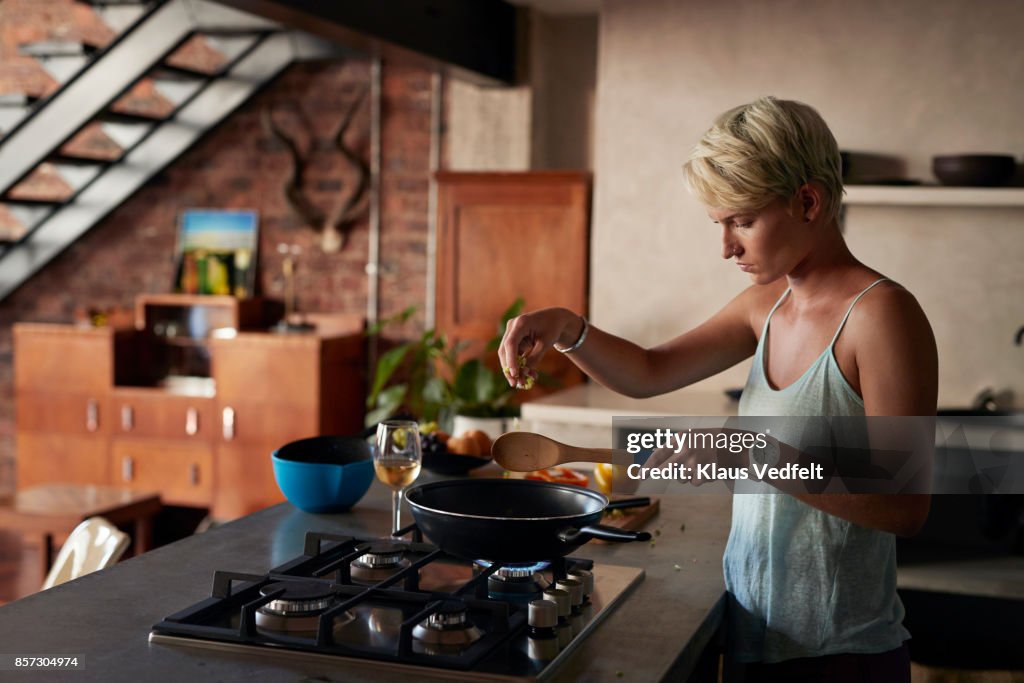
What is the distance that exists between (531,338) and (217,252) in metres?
4.99

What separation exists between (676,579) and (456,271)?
3779 millimetres

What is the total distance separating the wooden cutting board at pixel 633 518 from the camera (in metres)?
2.07

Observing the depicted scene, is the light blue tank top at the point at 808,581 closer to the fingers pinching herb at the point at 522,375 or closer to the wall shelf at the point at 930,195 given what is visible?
the fingers pinching herb at the point at 522,375

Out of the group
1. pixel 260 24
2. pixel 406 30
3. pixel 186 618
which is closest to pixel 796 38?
pixel 406 30

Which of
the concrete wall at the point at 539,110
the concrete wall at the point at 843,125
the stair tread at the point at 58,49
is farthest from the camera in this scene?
the concrete wall at the point at 539,110

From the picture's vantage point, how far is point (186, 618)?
4.66 ft

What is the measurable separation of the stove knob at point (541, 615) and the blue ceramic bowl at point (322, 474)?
0.82 meters

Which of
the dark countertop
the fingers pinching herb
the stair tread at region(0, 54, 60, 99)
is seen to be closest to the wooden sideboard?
the stair tread at region(0, 54, 60, 99)

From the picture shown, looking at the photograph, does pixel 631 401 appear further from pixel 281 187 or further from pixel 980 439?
pixel 281 187

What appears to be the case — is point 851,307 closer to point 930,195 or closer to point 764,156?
point 764,156

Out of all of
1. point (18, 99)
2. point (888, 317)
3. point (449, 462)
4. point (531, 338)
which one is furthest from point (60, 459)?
point (888, 317)

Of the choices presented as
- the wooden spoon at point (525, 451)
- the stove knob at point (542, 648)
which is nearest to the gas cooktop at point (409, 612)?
the stove knob at point (542, 648)

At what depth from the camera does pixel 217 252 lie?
648 cm

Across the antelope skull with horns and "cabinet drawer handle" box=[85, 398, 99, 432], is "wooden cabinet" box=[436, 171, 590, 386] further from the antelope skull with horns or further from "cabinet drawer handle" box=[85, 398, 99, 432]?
"cabinet drawer handle" box=[85, 398, 99, 432]
